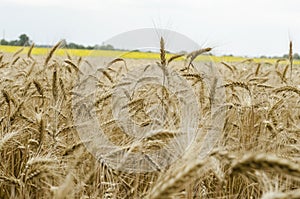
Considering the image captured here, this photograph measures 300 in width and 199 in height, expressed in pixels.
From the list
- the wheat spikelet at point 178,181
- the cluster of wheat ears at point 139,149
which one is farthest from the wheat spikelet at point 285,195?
the wheat spikelet at point 178,181

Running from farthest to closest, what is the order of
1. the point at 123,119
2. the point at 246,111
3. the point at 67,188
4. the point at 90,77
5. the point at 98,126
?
1. the point at 90,77
2. the point at 246,111
3. the point at 123,119
4. the point at 98,126
5. the point at 67,188

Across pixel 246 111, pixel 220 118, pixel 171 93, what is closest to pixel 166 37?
pixel 171 93

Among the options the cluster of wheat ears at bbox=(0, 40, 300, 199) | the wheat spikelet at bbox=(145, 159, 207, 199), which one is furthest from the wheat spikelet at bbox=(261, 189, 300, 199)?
the wheat spikelet at bbox=(145, 159, 207, 199)

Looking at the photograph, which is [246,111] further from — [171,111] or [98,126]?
[98,126]

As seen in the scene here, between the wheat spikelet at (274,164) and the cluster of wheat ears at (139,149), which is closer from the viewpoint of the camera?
the wheat spikelet at (274,164)

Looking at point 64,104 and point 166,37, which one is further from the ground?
point 166,37

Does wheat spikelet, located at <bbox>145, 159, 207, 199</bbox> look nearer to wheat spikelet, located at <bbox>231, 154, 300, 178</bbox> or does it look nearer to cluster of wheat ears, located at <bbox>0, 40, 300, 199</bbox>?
cluster of wheat ears, located at <bbox>0, 40, 300, 199</bbox>

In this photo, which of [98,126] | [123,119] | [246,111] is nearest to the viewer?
[98,126]

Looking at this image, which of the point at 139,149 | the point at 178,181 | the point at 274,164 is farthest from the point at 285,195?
the point at 139,149

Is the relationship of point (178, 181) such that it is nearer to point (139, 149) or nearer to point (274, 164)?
point (274, 164)

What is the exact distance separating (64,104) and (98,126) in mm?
703

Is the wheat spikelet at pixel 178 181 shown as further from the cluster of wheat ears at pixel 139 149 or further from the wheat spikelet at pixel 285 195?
the wheat spikelet at pixel 285 195

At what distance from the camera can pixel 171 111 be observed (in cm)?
267

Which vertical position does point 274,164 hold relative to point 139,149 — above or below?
above
